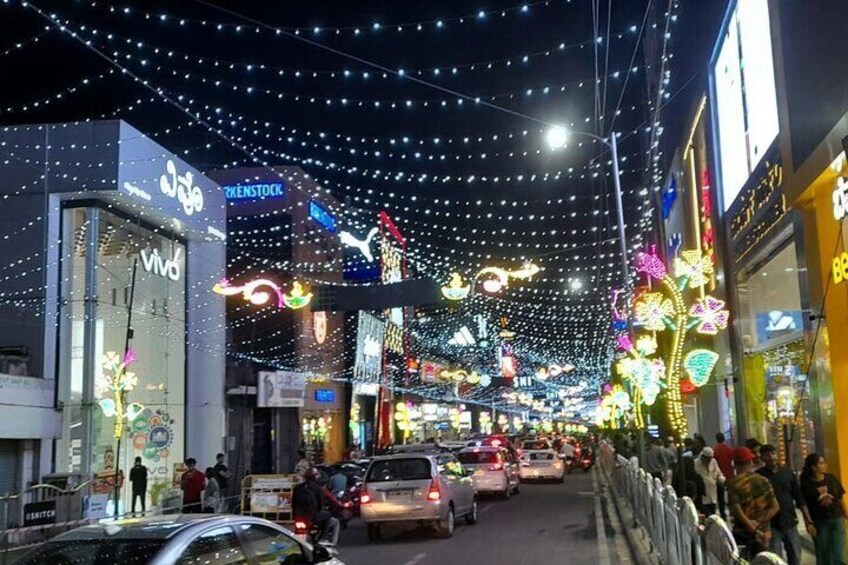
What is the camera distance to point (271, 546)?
22.2ft

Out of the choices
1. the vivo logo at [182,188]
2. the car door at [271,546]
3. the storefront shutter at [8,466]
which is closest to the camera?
the car door at [271,546]

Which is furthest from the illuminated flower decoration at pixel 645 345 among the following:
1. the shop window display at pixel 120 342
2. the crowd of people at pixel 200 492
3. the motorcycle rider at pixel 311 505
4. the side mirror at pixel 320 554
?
the side mirror at pixel 320 554

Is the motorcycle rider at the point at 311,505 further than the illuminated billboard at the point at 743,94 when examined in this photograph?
No

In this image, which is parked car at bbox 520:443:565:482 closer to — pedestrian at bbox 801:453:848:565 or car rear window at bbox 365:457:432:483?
car rear window at bbox 365:457:432:483

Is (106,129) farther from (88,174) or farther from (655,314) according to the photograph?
(655,314)

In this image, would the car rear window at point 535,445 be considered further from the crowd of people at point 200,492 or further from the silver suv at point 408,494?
the silver suv at point 408,494

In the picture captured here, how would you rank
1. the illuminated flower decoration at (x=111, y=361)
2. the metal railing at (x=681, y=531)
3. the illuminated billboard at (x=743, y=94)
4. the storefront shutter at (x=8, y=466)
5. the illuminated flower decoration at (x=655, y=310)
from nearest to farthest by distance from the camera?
the metal railing at (x=681, y=531)
the illuminated billboard at (x=743, y=94)
the illuminated flower decoration at (x=655, y=310)
the storefront shutter at (x=8, y=466)
the illuminated flower decoration at (x=111, y=361)

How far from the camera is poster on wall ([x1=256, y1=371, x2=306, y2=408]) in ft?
120

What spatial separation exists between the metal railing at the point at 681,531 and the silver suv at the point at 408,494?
352 cm

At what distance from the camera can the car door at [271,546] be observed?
652 centimetres

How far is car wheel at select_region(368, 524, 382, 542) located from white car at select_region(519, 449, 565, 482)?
16.8 meters

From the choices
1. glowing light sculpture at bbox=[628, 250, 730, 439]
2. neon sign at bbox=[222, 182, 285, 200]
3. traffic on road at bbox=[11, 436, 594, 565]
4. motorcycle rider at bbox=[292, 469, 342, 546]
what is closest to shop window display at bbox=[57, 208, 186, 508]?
traffic on road at bbox=[11, 436, 594, 565]

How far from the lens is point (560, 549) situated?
14.6 meters

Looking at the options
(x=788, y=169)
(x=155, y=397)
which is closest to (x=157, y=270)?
(x=155, y=397)
